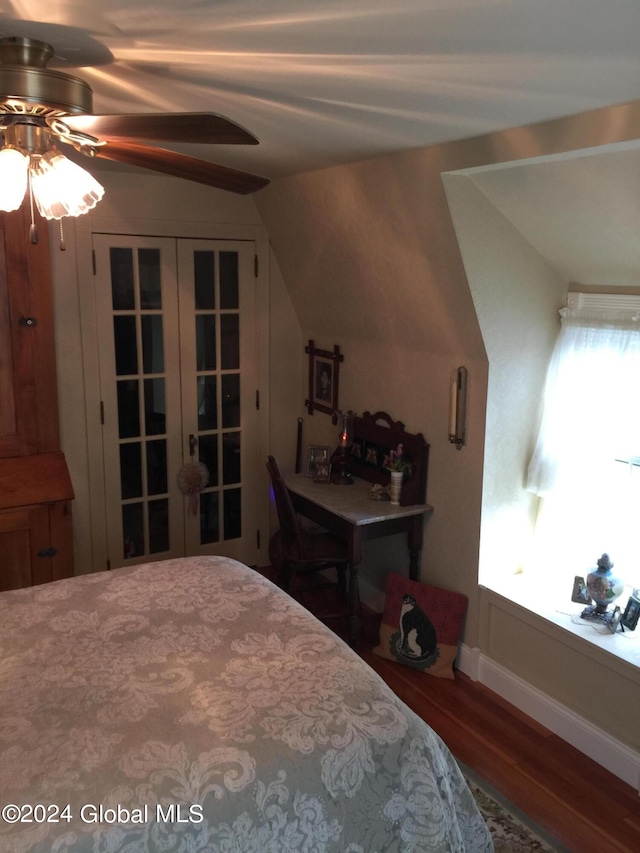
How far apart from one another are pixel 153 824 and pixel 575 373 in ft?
8.16

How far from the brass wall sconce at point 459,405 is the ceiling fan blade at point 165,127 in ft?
6.28

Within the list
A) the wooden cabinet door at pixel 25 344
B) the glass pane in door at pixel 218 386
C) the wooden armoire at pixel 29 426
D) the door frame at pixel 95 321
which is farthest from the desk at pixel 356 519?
the wooden cabinet door at pixel 25 344

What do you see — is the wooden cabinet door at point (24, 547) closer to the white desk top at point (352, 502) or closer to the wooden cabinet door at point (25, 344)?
the wooden cabinet door at point (25, 344)

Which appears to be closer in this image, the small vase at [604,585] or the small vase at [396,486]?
the small vase at [604,585]

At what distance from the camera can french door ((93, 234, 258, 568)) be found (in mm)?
3941

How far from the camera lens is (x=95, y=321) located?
385 centimetres

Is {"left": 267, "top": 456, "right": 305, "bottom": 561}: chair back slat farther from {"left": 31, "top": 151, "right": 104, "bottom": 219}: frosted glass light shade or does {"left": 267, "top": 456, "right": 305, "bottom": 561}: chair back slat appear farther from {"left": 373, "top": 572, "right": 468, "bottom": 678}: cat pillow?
{"left": 31, "top": 151, "right": 104, "bottom": 219}: frosted glass light shade

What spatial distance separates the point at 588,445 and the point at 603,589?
61cm

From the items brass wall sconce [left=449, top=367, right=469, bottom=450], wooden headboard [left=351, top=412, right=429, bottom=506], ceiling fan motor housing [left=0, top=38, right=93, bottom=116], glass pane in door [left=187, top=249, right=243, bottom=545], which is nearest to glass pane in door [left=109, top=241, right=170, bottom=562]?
glass pane in door [left=187, top=249, right=243, bottom=545]

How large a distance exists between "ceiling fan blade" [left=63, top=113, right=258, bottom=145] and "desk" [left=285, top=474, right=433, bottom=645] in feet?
6.94

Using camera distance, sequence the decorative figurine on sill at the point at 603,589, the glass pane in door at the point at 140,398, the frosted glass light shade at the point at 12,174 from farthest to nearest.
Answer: the glass pane in door at the point at 140,398 → the decorative figurine on sill at the point at 603,589 → the frosted glass light shade at the point at 12,174

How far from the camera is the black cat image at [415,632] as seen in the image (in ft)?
11.4

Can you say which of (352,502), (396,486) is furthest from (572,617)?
(352,502)

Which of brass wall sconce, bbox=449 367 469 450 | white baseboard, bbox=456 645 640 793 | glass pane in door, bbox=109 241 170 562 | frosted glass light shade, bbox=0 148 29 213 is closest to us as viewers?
frosted glass light shade, bbox=0 148 29 213
